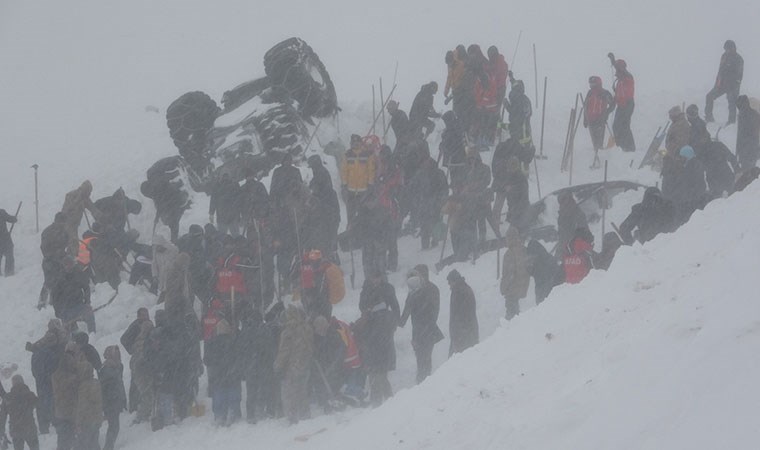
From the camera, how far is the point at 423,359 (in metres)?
13.9

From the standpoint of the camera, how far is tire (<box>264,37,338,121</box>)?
67.1 ft

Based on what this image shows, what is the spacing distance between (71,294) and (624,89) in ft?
34.9

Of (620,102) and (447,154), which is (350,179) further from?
(620,102)

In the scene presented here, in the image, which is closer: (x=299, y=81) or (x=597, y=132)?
(x=597, y=132)

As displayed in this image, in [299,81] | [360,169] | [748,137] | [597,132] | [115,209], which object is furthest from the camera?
[299,81]

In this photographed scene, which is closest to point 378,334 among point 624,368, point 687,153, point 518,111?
point 687,153

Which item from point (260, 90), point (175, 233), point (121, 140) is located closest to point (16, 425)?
point (175, 233)

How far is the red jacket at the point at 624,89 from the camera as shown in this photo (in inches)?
779

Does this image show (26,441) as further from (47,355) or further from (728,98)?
(728,98)

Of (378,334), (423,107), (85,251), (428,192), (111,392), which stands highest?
(423,107)

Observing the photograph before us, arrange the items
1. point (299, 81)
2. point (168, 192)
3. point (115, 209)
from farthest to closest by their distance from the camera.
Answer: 1. point (299, 81)
2. point (168, 192)
3. point (115, 209)

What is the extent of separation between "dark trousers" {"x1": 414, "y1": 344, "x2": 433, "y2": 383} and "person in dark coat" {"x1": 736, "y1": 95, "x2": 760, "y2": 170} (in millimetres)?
7483

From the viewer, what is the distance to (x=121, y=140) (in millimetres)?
24016

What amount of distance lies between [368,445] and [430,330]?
4330mm
